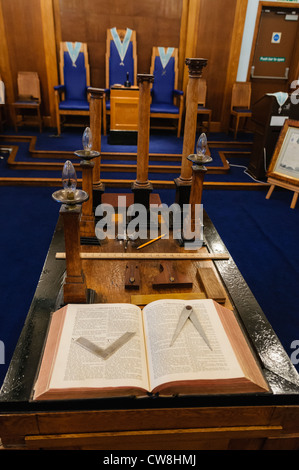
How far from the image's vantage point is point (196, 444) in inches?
43.9

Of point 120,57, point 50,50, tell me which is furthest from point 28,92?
point 120,57

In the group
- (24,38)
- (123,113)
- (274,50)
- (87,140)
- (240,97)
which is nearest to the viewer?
(87,140)

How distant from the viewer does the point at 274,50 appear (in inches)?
243

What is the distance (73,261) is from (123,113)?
4.18 metres

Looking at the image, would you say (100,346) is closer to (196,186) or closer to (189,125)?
(196,186)

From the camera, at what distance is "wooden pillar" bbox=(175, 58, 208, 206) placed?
166 cm

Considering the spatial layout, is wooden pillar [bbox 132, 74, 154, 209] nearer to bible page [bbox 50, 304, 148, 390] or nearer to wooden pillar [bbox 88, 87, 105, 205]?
wooden pillar [bbox 88, 87, 105, 205]

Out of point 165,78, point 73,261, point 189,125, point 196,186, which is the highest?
point 189,125

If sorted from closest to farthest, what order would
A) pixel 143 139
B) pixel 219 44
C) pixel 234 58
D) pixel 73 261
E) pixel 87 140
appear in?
pixel 73 261 → pixel 87 140 → pixel 143 139 → pixel 219 44 → pixel 234 58

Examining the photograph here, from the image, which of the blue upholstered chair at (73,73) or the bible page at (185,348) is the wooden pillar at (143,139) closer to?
the bible page at (185,348)

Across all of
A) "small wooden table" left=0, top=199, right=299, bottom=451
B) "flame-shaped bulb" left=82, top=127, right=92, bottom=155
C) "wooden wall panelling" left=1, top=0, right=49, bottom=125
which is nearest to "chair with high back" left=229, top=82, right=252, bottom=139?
"wooden wall panelling" left=1, top=0, right=49, bottom=125

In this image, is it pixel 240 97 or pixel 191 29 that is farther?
pixel 240 97

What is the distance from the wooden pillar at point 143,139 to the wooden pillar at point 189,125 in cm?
18

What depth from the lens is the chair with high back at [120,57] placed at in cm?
548
